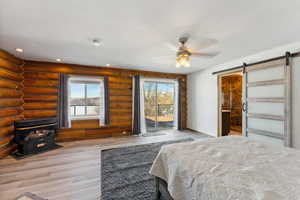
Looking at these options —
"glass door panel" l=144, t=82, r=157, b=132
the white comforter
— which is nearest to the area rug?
the white comforter

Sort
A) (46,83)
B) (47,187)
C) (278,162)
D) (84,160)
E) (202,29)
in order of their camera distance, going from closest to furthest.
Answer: (278,162) → (47,187) → (202,29) → (84,160) → (46,83)

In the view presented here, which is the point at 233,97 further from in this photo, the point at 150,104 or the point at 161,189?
the point at 161,189

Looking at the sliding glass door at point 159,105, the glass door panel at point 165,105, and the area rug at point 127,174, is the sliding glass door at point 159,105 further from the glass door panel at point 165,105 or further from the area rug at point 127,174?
the area rug at point 127,174

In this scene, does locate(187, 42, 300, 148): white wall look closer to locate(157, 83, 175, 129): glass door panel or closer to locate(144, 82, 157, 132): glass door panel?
locate(157, 83, 175, 129): glass door panel

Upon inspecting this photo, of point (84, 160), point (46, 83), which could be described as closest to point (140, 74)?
point (46, 83)

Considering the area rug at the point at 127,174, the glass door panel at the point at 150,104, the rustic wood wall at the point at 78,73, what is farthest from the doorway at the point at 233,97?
the area rug at the point at 127,174

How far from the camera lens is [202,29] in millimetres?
2113

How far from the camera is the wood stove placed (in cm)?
314

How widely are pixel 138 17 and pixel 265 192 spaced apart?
2197mm

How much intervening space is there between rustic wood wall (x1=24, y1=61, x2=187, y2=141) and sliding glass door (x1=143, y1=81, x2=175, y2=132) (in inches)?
19.0

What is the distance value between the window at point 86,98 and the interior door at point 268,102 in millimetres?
4387

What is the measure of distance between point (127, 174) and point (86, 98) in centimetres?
318

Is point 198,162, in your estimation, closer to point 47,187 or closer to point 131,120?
point 47,187

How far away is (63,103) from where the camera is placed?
13.1 feet
